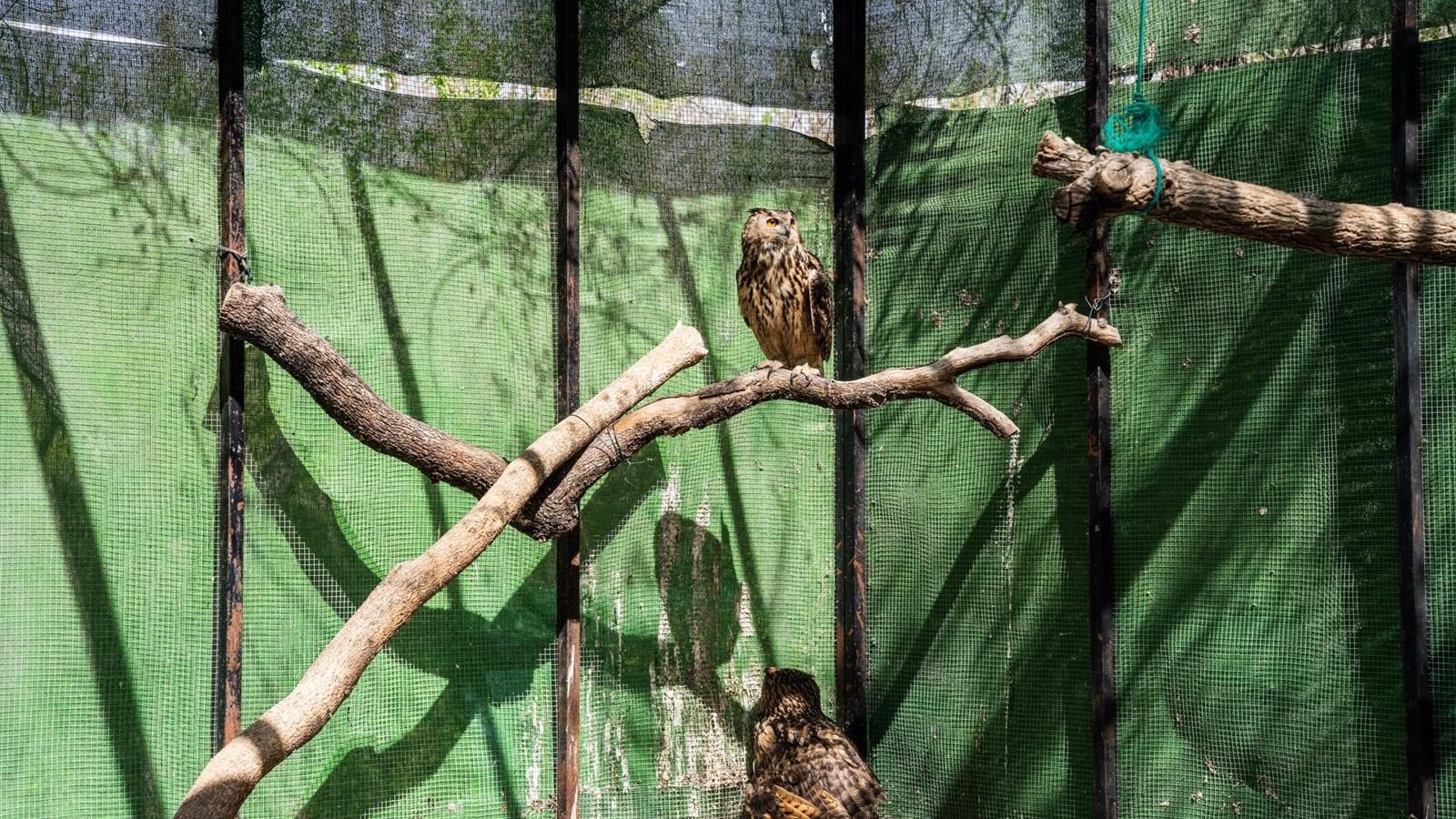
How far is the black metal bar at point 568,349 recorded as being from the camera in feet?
12.2

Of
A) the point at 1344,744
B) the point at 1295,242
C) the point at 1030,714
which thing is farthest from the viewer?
the point at 1030,714

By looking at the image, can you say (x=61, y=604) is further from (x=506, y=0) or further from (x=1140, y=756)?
(x=1140, y=756)

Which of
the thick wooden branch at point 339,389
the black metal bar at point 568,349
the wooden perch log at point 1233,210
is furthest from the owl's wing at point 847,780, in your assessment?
the wooden perch log at point 1233,210

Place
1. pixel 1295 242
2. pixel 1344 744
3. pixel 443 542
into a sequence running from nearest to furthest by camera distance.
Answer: pixel 1295 242
pixel 443 542
pixel 1344 744

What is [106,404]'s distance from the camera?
10.8 ft

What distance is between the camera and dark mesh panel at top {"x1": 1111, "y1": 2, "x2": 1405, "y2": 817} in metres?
3.15

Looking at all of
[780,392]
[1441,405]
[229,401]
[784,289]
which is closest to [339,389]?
[229,401]

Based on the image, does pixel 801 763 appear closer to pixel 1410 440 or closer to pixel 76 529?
pixel 1410 440

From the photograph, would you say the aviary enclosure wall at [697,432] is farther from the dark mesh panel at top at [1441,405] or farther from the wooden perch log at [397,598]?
the wooden perch log at [397,598]

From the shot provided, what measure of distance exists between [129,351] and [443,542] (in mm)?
1253

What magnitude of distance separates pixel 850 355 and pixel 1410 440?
1.83m

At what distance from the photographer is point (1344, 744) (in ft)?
10.3

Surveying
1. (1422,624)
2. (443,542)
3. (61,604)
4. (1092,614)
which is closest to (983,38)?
(1092,614)

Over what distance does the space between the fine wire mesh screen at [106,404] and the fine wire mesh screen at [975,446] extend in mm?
2297
